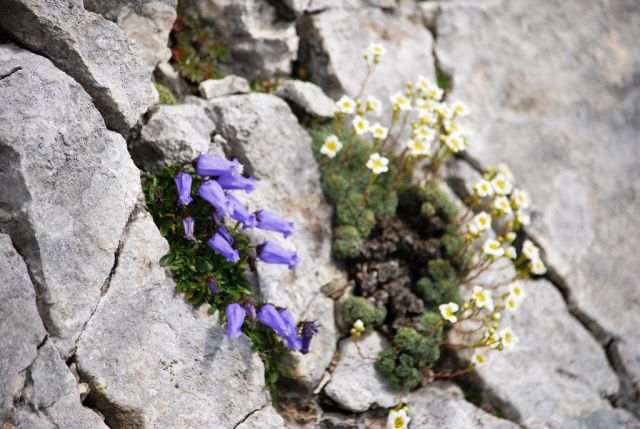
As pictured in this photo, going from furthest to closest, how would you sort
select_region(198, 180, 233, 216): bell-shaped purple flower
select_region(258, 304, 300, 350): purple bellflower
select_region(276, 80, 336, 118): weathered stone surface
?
select_region(276, 80, 336, 118): weathered stone surface < select_region(258, 304, 300, 350): purple bellflower < select_region(198, 180, 233, 216): bell-shaped purple flower

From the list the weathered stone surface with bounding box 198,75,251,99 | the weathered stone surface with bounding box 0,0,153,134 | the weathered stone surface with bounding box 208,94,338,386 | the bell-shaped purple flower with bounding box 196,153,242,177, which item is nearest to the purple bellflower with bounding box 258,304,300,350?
the weathered stone surface with bounding box 208,94,338,386

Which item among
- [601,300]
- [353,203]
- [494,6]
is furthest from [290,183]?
[494,6]

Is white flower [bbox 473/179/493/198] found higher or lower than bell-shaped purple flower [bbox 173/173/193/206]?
lower

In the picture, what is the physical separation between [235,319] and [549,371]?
3.73m

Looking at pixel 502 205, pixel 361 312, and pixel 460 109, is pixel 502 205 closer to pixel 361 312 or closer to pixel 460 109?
pixel 460 109

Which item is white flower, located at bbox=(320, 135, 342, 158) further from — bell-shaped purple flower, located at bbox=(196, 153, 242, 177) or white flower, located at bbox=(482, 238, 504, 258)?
white flower, located at bbox=(482, 238, 504, 258)

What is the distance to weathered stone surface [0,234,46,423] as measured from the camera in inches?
164

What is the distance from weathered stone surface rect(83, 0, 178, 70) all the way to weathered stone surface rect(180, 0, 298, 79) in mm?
890

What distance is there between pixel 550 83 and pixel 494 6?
56.1 inches

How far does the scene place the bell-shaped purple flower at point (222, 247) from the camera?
5.39m

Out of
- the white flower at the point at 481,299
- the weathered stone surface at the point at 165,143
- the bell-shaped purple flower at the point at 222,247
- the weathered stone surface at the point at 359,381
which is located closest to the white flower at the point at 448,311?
the white flower at the point at 481,299

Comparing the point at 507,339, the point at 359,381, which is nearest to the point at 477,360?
the point at 507,339

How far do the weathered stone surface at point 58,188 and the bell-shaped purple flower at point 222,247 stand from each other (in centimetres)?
77

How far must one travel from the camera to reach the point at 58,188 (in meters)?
4.64
